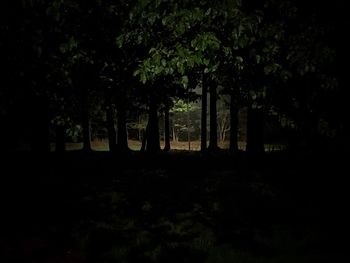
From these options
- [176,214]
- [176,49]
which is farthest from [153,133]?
[176,49]

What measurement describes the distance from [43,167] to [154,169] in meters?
5.13

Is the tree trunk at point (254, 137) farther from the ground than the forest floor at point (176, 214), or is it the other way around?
the tree trunk at point (254, 137)

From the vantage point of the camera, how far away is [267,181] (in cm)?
1484

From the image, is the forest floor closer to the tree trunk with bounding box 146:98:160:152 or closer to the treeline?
the treeline

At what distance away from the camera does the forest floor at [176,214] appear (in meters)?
8.27

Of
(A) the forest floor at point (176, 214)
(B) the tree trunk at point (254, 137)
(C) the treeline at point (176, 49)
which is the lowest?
(A) the forest floor at point (176, 214)

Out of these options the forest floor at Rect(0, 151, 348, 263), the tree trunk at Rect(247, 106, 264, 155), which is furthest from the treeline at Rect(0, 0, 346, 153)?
the tree trunk at Rect(247, 106, 264, 155)

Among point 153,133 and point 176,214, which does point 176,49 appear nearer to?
point 176,214

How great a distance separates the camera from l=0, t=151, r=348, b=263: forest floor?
827 centimetres

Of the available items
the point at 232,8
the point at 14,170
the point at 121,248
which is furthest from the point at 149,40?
the point at 14,170

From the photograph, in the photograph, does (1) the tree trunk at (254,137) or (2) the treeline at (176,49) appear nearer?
(2) the treeline at (176,49)

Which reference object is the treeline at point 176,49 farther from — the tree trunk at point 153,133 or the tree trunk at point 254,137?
the tree trunk at point 153,133

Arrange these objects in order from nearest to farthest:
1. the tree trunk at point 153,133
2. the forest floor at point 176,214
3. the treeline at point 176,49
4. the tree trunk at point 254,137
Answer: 1. the treeline at point 176,49
2. the forest floor at point 176,214
3. the tree trunk at point 254,137
4. the tree trunk at point 153,133

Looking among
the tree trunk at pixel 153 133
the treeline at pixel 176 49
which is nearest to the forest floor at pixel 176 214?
the treeline at pixel 176 49
